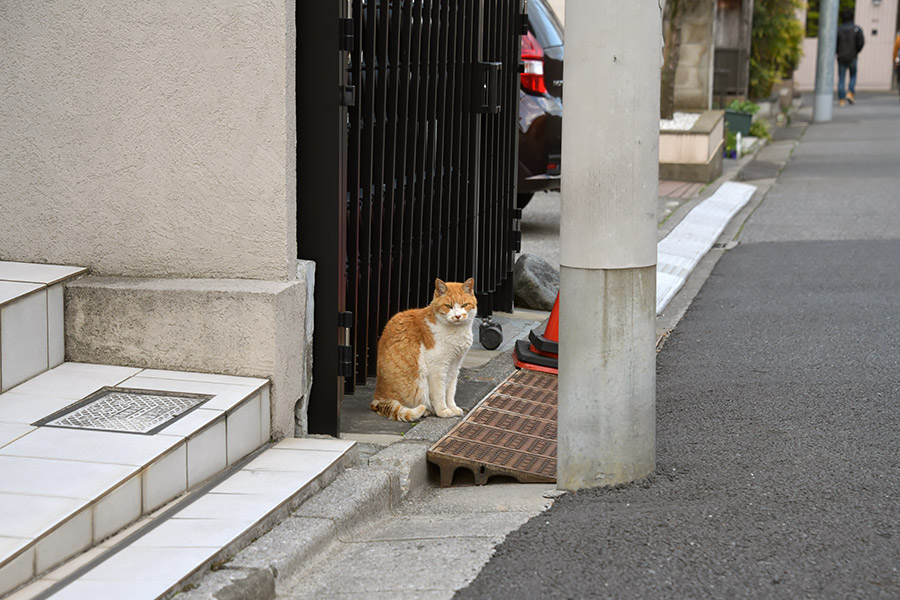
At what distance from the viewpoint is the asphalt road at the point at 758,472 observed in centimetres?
324

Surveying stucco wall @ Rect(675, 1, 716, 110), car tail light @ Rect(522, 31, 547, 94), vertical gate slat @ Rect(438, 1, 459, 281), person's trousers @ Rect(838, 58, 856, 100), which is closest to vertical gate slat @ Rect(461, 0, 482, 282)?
vertical gate slat @ Rect(438, 1, 459, 281)

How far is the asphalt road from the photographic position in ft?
10.6

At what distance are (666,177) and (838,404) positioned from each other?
10.4 meters

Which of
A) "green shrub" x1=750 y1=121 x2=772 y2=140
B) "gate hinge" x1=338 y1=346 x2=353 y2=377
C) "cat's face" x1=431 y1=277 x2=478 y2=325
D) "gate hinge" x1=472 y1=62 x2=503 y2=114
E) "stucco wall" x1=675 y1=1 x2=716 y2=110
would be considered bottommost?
"gate hinge" x1=338 y1=346 x2=353 y2=377

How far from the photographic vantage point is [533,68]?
387 inches

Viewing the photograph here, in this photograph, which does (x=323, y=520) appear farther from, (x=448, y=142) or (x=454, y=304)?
(x=448, y=142)

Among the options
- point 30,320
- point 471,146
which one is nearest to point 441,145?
point 471,146

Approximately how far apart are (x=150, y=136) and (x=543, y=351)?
8.04 ft

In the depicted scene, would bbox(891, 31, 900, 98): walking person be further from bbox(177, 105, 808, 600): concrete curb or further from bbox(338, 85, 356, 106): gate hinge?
bbox(177, 105, 808, 600): concrete curb

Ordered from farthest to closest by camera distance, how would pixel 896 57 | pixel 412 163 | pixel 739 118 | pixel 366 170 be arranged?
1. pixel 896 57
2. pixel 739 118
3. pixel 412 163
4. pixel 366 170

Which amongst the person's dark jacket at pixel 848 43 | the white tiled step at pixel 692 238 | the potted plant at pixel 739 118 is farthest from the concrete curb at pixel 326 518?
the person's dark jacket at pixel 848 43

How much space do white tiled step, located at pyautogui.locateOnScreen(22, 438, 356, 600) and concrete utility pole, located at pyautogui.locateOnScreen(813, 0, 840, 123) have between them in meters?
25.4

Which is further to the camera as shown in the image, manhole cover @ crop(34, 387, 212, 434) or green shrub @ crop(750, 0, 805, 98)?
green shrub @ crop(750, 0, 805, 98)

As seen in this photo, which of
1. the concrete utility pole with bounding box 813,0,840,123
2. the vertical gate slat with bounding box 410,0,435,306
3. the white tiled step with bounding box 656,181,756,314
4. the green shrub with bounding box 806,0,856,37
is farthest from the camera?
Result: the green shrub with bounding box 806,0,856,37
